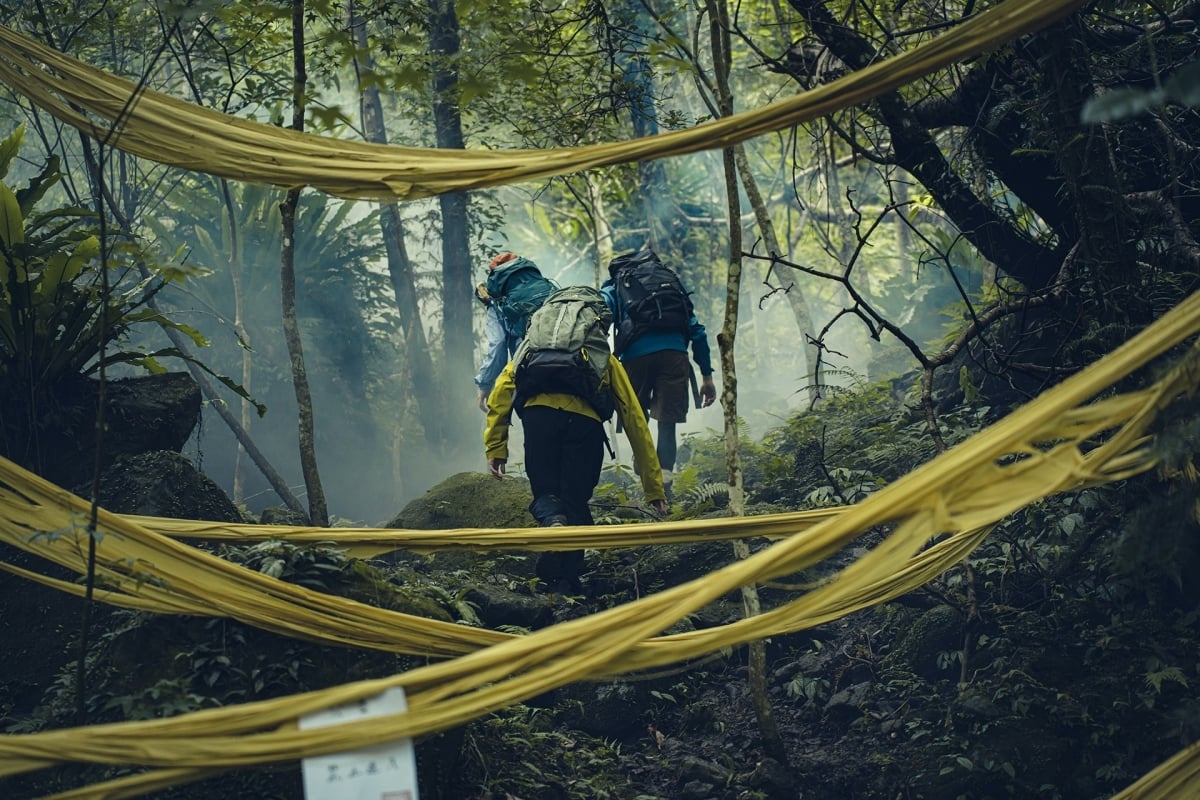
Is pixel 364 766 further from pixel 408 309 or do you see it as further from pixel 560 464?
pixel 408 309

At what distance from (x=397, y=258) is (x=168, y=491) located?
5885mm

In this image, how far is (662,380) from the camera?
18.3 ft

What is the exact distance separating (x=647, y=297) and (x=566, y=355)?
3.98 ft

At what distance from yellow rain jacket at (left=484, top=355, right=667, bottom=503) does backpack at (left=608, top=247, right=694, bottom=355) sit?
0.90 meters

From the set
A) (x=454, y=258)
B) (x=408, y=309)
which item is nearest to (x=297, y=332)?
(x=454, y=258)

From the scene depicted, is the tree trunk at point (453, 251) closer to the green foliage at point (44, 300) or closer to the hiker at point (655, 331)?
the hiker at point (655, 331)

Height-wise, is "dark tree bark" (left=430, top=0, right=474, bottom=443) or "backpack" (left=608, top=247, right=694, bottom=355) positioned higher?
"dark tree bark" (left=430, top=0, right=474, bottom=443)

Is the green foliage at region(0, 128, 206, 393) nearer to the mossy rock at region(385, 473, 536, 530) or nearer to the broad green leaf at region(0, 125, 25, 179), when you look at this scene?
the broad green leaf at region(0, 125, 25, 179)

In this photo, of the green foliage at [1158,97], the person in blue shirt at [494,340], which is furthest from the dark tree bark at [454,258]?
the green foliage at [1158,97]

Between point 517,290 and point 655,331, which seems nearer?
point 517,290

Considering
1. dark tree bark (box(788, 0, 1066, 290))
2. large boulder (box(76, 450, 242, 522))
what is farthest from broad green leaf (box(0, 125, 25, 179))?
dark tree bark (box(788, 0, 1066, 290))

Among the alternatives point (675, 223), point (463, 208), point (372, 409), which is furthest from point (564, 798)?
point (675, 223)

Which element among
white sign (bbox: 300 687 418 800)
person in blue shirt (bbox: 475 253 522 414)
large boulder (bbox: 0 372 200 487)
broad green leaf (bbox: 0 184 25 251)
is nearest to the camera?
white sign (bbox: 300 687 418 800)

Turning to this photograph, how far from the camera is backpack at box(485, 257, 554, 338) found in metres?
5.22
